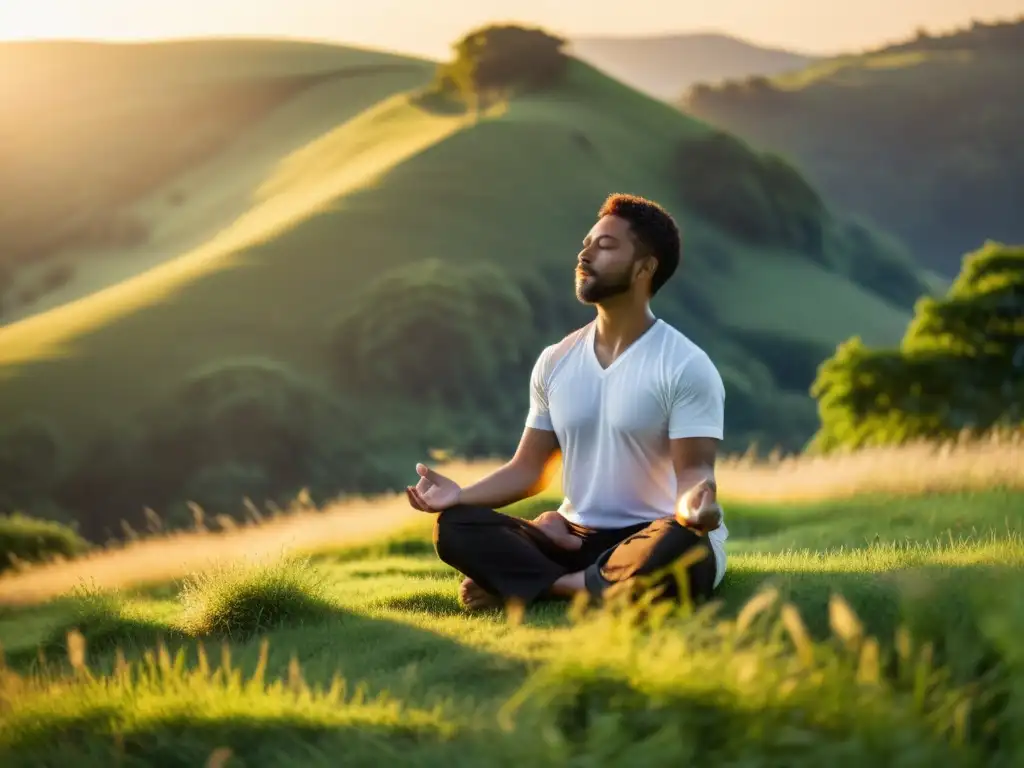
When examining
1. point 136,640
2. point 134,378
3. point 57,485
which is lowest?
point 57,485

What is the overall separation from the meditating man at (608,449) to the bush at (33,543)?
1302 centimetres

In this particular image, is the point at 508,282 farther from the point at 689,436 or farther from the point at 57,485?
the point at 689,436

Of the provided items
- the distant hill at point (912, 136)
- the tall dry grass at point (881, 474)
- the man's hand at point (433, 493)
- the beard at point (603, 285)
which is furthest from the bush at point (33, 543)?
the distant hill at point (912, 136)

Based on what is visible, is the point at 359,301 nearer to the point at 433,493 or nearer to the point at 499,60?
the point at 499,60

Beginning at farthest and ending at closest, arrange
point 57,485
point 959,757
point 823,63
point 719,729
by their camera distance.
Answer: point 823,63, point 57,485, point 719,729, point 959,757

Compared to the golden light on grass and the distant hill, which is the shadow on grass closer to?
the golden light on grass

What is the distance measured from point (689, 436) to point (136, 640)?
3.63m

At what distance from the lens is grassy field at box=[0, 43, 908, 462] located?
169ft

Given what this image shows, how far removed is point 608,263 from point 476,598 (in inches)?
84.5

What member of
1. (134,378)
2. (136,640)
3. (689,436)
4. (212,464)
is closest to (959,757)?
(689,436)

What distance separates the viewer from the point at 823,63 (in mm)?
142750

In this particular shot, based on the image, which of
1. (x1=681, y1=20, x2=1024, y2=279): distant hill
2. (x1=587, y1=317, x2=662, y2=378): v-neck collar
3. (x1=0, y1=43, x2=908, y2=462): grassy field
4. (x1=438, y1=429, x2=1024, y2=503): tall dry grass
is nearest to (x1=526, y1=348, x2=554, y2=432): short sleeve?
(x1=587, y1=317, x2=662, y2=378): v-neck collar

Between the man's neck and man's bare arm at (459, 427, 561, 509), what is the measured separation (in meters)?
0.75

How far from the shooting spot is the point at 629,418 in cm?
670
